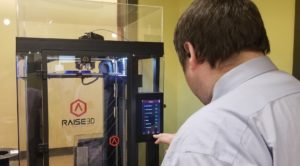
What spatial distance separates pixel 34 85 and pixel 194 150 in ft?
3.53

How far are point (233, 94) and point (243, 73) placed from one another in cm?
6

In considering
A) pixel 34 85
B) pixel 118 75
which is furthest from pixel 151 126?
pixel 34 85

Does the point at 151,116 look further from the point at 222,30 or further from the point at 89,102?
the point at 222,30

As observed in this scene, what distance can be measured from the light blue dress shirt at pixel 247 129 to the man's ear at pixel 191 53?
4.7 inches

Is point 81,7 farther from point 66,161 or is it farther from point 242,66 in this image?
point 242,66

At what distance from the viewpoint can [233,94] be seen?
0.60 meters

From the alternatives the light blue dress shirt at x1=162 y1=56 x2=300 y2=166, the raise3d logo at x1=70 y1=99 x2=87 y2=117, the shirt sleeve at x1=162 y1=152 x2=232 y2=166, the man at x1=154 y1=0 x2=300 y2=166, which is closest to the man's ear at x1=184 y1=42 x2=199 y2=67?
the man at x1=154 y1=0 x2=300 y2=166

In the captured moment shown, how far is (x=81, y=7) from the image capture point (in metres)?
2.01

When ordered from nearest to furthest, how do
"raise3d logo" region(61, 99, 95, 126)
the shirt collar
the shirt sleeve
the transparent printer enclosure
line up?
the shirt sleeve, the shirt collar, the transparent printer enclosure, "raise3d logo" region(61, 99, 95, 126)

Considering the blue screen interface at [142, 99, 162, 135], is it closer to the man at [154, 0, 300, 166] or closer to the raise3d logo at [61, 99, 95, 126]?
the raise3d logo at [61, 99, 95, 126]

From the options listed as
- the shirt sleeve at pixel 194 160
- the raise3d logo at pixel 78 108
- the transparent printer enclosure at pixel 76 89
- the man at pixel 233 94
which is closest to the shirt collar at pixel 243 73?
the man at pixel 233 94

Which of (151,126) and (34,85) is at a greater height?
(34,85)

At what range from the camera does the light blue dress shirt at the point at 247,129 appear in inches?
20.7

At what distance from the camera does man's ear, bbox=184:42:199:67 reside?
0.70m
